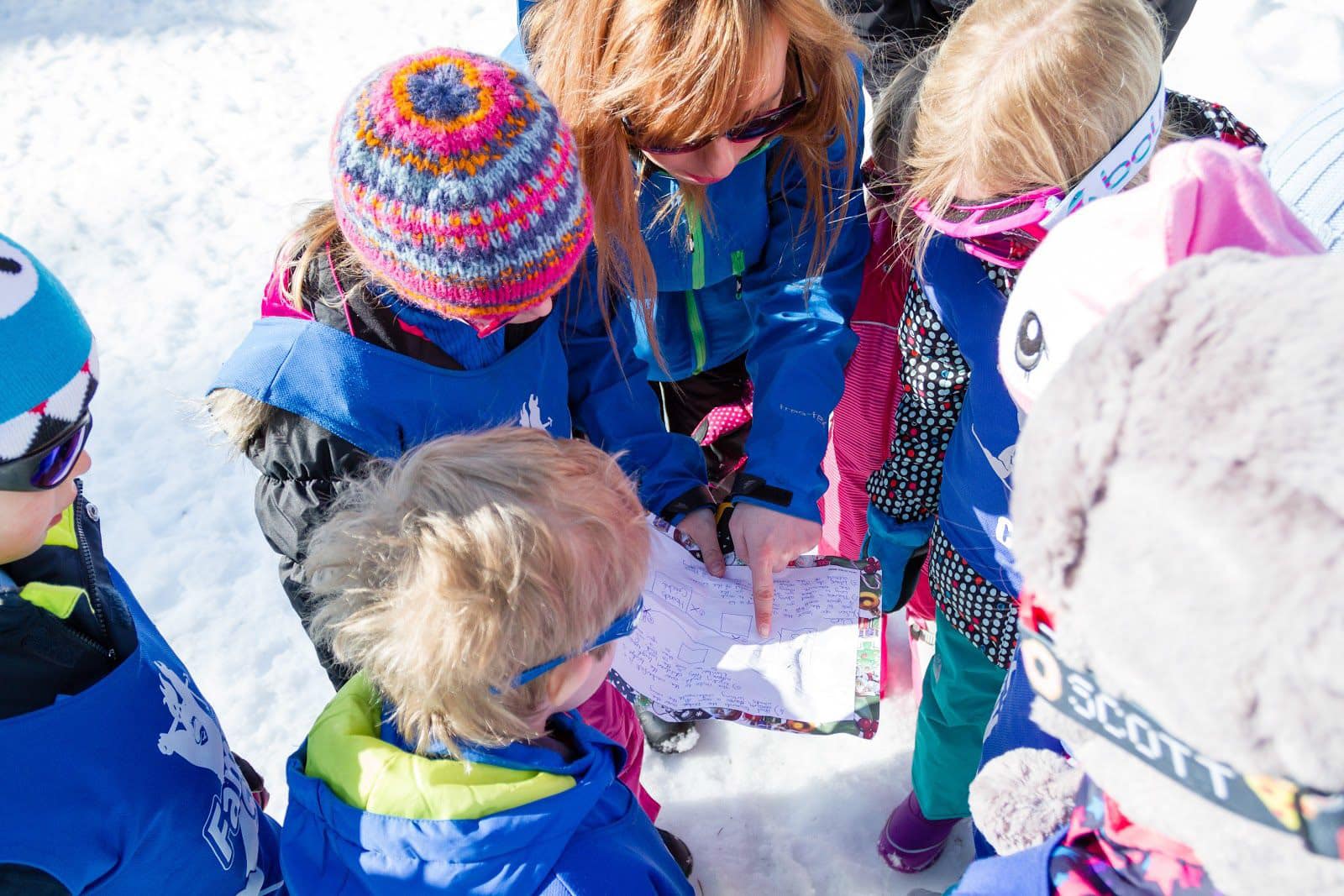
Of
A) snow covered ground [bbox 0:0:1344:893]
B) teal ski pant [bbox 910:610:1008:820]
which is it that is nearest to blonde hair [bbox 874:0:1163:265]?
teal ski pant [bbox 910:610:1008:820]

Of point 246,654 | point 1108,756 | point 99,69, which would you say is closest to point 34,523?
point 1108,756

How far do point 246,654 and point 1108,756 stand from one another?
216 centimetres

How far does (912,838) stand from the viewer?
1.77 m

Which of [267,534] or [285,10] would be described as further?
[285,10]

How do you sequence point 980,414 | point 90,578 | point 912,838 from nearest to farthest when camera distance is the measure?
1. point 90,578
2. point 980,414
3. point 912,838

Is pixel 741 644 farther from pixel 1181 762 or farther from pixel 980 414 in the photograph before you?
pixel 1181 762

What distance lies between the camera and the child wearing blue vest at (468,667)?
0.94m

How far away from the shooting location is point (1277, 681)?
42 centimetres

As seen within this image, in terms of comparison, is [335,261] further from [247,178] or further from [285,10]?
[285,10]

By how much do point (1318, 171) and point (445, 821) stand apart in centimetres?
150

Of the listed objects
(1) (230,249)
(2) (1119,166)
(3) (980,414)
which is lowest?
(1) (230,249)

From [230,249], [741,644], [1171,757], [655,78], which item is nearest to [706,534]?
[741,644]

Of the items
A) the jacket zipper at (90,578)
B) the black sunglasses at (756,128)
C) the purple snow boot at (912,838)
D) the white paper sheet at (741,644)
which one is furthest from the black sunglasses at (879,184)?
the jacket zipper at (90,578)

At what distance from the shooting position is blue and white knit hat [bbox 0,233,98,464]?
89 centimetres
